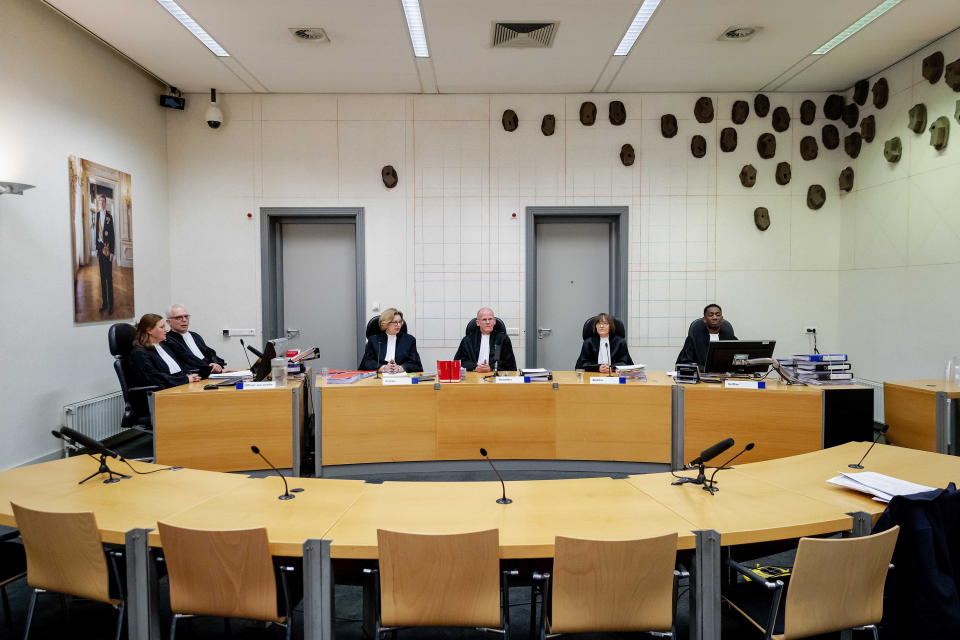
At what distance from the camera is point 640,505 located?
2.11 m

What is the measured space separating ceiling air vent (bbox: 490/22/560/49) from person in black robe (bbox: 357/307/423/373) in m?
2.51

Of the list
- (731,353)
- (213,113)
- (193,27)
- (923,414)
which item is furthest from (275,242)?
(923,414)

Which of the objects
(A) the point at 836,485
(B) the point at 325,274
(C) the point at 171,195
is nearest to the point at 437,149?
(B) the point at 325,274

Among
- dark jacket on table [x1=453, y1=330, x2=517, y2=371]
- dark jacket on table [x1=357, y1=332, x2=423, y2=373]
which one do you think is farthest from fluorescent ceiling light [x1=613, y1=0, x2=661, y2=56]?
dark jacket on table [x1=357, y1=332, x2=423, y2=373]

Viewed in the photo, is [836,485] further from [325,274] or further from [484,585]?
[325,274]

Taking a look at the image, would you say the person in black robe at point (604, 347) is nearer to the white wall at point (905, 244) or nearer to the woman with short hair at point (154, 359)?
the white wall at point (905, 244)

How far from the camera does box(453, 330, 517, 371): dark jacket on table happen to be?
5.10m

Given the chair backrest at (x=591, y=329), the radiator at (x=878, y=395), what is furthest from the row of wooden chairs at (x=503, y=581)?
the radiator at (x=878, y=395)

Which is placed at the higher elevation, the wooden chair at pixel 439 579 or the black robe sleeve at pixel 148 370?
the black robe sleeve at pixel 148 370

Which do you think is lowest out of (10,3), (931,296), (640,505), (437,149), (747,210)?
(640,505)

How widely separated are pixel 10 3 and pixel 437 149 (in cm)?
357

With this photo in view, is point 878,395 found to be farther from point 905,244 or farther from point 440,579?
point 440,579

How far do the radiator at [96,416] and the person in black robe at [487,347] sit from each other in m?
3.13

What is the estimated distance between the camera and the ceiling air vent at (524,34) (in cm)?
452
